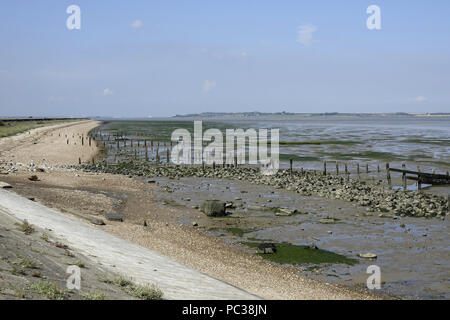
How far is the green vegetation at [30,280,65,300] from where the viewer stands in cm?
819

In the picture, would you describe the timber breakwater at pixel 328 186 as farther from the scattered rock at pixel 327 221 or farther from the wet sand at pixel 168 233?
the wet sand at pixel 168 233

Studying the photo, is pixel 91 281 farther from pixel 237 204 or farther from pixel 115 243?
pixel 237 204

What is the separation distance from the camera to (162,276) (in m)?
11.9

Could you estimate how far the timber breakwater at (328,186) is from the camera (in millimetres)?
25672

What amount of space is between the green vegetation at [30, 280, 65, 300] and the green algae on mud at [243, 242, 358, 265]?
981 cm

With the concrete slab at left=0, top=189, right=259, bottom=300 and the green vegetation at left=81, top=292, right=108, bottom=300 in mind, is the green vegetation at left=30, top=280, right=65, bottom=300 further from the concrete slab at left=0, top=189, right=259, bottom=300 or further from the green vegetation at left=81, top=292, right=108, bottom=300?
the concrete slab at left=0, top=189, right=259, bottom=300

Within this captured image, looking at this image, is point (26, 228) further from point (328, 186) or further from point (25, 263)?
point (328, 186)

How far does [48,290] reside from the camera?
8305 mm

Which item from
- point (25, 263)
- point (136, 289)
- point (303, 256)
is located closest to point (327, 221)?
point (303, 256)

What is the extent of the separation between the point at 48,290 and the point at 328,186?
89.7 feet

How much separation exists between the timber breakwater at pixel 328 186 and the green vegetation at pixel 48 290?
1982cm

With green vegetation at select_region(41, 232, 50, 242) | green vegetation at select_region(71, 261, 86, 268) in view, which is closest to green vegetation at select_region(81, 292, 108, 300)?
green vegetation at select_region(71, 261, 86, 268)
